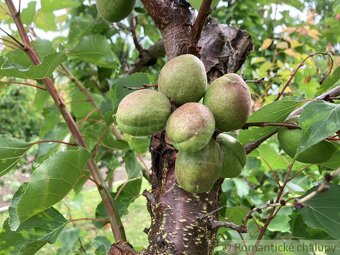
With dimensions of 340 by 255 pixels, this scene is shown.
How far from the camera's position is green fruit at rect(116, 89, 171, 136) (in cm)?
82

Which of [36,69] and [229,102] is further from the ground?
[36,69]

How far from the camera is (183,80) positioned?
32.2 inches

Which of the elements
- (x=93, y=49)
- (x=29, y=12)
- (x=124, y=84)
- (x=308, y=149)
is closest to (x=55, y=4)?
(x=29, y=12)

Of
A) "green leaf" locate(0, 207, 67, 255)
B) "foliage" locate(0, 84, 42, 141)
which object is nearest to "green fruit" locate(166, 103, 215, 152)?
"green leaf" locate(0, 207, 67, 255)

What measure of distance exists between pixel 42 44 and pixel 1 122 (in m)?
7.28

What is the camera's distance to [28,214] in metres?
1.01

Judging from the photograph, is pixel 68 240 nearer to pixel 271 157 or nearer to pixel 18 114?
pixel 271 157

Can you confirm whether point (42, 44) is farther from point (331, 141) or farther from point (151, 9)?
point (331, 141)

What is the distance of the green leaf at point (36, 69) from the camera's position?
0.99 metres

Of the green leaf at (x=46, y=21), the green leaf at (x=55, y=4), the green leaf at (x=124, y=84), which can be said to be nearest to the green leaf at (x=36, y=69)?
the green leaf at (x=124, y=84)

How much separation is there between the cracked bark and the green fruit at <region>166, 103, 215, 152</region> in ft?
0.62

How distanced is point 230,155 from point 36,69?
1.70 ft

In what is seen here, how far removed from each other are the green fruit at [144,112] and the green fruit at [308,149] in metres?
0.28

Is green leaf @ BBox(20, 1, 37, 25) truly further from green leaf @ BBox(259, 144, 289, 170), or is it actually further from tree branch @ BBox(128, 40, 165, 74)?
green leaf @ BBox(259, 144, 289, 170)
